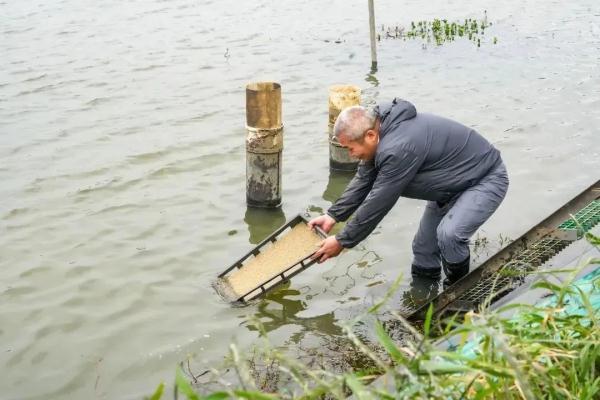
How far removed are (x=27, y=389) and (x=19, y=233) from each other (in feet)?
9.52

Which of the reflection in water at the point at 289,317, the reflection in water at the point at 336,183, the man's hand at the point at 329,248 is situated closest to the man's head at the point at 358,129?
the man's hand at the point at 329,248

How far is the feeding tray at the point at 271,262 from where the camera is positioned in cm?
644

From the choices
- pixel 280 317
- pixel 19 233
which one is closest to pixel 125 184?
pixel 19 233

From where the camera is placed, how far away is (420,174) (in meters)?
5.86

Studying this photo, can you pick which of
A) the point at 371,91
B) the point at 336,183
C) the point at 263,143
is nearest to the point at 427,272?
the point at 263,143

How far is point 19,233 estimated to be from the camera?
812cm

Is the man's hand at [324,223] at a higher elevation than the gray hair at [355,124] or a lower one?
lower

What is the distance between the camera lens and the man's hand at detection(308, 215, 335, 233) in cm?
637

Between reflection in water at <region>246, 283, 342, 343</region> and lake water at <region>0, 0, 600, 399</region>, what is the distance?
0.02 m

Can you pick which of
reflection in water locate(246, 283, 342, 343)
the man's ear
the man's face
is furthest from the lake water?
the man's ear

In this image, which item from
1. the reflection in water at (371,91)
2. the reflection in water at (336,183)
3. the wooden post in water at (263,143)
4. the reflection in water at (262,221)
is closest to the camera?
the wooden post in water at (263,143)

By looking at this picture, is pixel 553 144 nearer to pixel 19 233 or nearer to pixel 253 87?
pixel 253 87

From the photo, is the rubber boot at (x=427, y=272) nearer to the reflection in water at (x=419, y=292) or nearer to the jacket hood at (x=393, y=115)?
the reflection in water at (x=419, y=292)

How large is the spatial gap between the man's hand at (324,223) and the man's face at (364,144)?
2.87 feet
